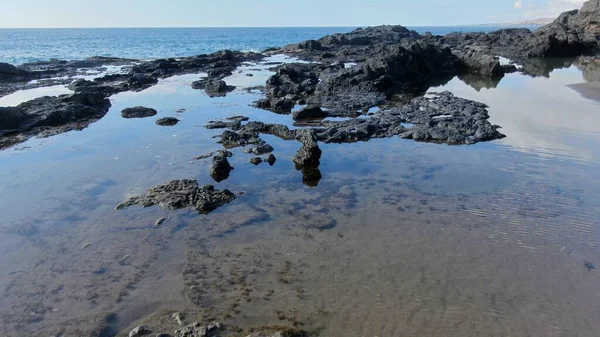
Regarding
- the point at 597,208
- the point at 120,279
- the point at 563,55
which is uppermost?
the point at 563,55

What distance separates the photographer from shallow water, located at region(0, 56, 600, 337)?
588 centimetres

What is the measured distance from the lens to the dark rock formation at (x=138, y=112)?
741 inches

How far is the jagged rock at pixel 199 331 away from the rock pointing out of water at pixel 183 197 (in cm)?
380

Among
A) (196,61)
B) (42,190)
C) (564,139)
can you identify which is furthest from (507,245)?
(196,61)

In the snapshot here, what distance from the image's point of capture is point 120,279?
6773 millimetres

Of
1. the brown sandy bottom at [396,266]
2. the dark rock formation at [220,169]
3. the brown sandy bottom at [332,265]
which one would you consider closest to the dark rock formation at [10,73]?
the brown sandy bottom at [332,265]

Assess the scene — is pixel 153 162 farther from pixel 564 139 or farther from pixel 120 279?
pixel 564 139

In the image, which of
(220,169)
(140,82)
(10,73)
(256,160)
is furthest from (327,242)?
(10,73)

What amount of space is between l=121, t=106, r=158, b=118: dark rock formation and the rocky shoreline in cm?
7

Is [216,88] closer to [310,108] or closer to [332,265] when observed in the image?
[310,108]

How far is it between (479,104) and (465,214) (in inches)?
459

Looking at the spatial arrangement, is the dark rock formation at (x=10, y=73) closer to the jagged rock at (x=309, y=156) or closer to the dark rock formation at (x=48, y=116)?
the dark rock formation at (x=48, y=116)

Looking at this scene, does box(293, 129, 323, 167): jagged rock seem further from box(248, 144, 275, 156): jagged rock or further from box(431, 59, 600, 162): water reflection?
box(431, 59, 600, 162): water reflection

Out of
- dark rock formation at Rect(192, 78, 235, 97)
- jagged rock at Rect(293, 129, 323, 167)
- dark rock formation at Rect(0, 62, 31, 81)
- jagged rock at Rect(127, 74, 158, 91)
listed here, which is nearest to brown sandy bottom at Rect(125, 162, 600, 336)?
jagged rock at Rect(293, 129, 323, 167)
